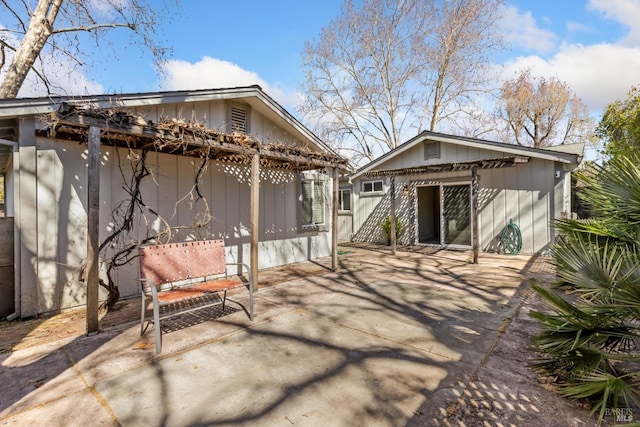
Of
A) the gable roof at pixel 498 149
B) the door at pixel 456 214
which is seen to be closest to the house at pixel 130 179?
the gable roof at pixel 498 149

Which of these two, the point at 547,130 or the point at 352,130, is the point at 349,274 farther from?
the point at 547,130

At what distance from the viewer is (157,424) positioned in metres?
2.14

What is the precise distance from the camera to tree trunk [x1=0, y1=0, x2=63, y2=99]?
8.23 meters

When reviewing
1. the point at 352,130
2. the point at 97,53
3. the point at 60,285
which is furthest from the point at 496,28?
the point at 60,285

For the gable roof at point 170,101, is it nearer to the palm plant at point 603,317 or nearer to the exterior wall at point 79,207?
the exterior wall at point 79,207

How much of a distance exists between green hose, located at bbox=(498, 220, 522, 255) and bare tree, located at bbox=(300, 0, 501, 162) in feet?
40.6

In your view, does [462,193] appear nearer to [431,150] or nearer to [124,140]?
[431,150]

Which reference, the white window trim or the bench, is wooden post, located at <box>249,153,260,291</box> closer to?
the bench

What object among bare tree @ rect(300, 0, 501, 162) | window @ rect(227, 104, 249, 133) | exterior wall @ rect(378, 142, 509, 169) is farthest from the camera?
bare tree @ rect(300, 0, 501, 162)

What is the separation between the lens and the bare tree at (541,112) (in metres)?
22.1

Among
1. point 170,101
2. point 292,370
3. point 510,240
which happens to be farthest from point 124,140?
point 510,240

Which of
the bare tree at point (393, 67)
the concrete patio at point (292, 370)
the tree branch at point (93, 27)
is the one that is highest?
the bare tree at point (393, 67)

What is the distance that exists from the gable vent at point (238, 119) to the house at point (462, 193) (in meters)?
4.78

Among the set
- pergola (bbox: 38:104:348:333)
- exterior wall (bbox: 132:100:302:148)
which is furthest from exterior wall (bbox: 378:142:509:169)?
pergola (bbox: 38:104:348:333)
